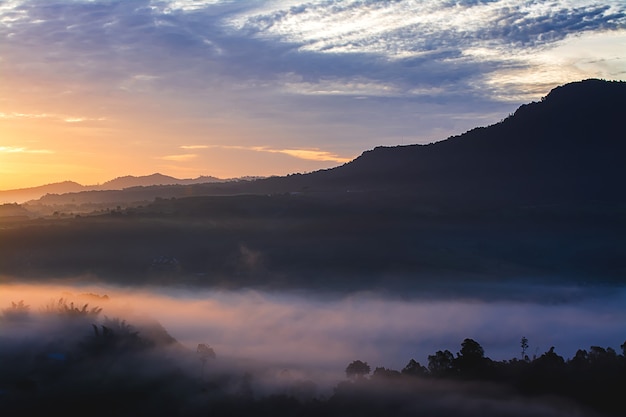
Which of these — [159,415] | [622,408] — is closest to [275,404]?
[159,415]

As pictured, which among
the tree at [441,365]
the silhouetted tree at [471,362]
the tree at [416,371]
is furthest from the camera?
the tree at [416,371]

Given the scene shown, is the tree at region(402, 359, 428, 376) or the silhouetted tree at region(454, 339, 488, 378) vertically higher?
the silhouetted tree at region(454, 339, 488, 378)

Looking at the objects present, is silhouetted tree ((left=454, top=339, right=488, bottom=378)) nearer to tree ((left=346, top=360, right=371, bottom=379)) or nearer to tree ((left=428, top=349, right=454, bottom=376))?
tree ((left=428, top=349, right=454, bottom=376))

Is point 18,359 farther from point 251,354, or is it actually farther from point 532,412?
point 251,354

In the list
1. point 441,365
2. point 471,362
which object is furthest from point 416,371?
point 471,362

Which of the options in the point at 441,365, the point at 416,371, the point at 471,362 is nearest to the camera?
the point at 471,362

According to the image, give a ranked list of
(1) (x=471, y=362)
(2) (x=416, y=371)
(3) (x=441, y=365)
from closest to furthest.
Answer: (1) (x=471, y=362)
(3) (x=441, y=365)
(2) (x=416, y=371)

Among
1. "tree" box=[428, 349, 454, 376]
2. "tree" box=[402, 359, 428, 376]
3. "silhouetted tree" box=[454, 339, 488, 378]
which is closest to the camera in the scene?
"silhouetted tree" box=[454, 339, 488, 378]

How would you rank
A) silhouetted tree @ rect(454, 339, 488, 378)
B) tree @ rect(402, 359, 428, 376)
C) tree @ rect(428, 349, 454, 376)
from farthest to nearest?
tree @ rect(402, 359, 428, 376) → tree @ rect(428, 349, 454, 376) → silhouetted tree @ rect(454, 339, 488, 378)

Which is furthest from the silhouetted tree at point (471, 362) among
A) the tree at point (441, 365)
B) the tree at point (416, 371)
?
the tree at point (416, 371)

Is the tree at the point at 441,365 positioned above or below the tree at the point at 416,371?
above

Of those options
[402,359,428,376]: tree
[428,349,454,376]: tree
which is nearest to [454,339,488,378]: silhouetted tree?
[428,349,454,376]: tree

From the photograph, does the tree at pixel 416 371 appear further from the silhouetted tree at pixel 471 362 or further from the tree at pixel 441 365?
the silhouetted tree at pixel 471 362

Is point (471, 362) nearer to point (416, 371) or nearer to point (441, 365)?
point (441, 365)
